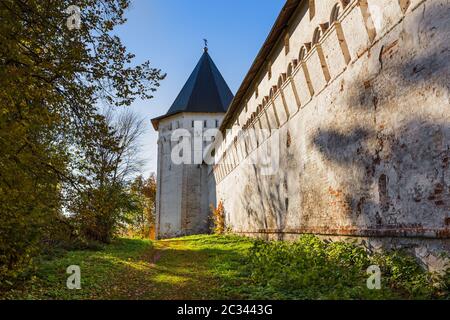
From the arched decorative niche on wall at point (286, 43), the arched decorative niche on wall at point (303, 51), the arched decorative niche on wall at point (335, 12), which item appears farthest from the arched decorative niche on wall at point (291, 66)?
the arched decorative niche on wall at point (335, 12)

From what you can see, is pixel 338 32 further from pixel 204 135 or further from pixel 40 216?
pixel 204 135

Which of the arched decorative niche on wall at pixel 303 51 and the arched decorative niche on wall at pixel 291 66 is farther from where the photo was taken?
the arched decorative niche on wall at pixel 291 66

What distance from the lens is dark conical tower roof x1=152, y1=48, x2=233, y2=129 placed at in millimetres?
33750

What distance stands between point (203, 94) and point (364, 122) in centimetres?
2790

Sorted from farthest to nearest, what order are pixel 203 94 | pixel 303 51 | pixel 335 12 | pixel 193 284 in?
pixel 203 94, pixel 303 51, pixel 335 12, pixel 193 284

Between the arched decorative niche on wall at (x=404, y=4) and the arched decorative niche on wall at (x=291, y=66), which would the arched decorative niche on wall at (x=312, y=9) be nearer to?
the arched decorative niche on wall at (x=291, y=66)

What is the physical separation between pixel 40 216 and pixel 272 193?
377 inches

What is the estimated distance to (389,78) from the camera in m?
6.73

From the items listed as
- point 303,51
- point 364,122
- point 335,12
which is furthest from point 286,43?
point 364,122

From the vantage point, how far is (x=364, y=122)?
7.62m

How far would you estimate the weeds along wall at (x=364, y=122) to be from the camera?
5586 mm

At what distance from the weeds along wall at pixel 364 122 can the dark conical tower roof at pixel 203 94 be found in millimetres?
19705

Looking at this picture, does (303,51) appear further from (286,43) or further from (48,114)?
(48,114)
